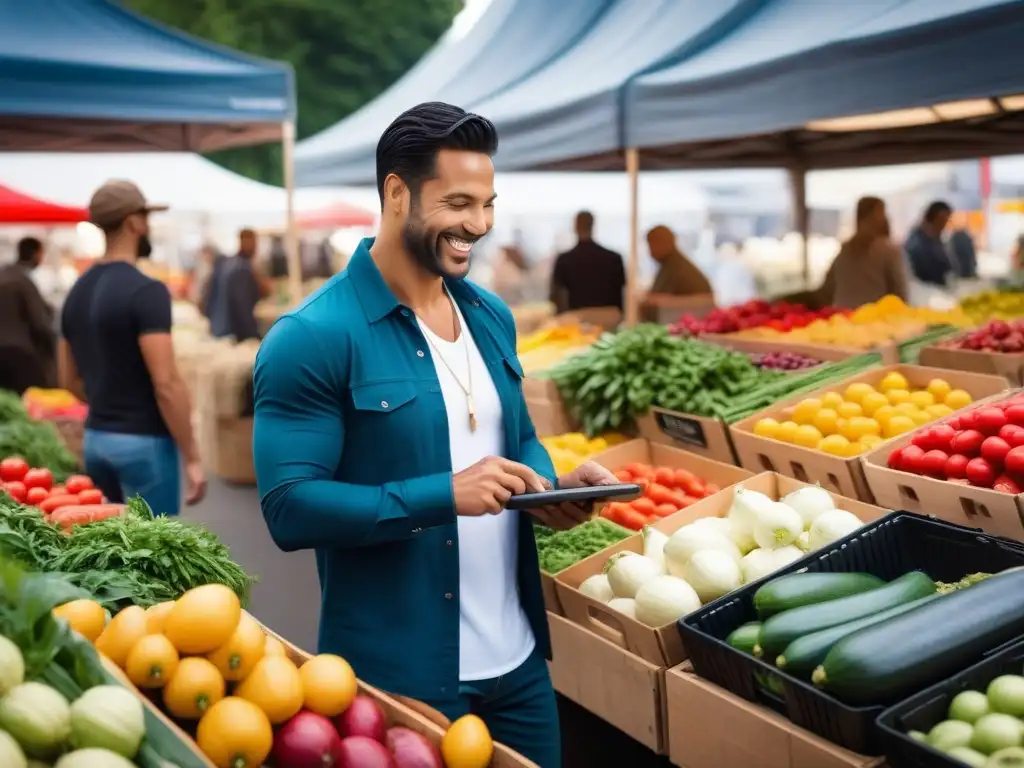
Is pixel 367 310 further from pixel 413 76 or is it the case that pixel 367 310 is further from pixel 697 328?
pixel 413 76

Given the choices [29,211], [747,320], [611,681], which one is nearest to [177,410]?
[611,681]

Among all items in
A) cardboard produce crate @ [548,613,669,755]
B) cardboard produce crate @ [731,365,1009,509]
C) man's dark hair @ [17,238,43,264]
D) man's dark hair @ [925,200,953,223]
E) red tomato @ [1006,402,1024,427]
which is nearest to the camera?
cardboard produce crate @ [548,613,669,755]

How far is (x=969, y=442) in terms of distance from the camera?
3.40m

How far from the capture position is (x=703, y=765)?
8.77ft

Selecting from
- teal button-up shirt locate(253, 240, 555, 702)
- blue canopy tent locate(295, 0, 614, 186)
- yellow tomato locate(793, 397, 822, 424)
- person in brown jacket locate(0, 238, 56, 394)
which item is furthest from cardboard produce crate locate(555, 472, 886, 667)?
person in brown jacket locate(0, 238, 56, 394)

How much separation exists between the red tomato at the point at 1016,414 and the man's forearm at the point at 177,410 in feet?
10.0

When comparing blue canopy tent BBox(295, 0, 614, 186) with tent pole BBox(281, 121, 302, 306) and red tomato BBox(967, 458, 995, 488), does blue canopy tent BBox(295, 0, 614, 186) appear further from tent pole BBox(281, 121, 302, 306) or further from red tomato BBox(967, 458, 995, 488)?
red tomato BBox(967, 458, 995, 488)

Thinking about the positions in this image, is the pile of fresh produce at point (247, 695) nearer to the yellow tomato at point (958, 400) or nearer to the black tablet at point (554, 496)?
the black tablet at point (554, 496)

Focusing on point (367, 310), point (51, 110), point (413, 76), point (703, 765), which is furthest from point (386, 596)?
point (413, 76)

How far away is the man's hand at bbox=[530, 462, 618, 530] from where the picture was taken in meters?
2.31

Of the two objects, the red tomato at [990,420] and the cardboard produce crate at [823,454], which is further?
the cardboard produce crate at [823,454]

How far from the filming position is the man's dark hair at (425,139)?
2.13 m

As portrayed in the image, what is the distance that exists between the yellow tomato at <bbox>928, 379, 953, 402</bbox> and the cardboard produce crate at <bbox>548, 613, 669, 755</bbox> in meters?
1.95

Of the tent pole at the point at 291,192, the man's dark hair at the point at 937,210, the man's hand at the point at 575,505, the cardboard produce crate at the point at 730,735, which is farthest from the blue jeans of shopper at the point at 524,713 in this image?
the man's dark hair at the point at 937,210
